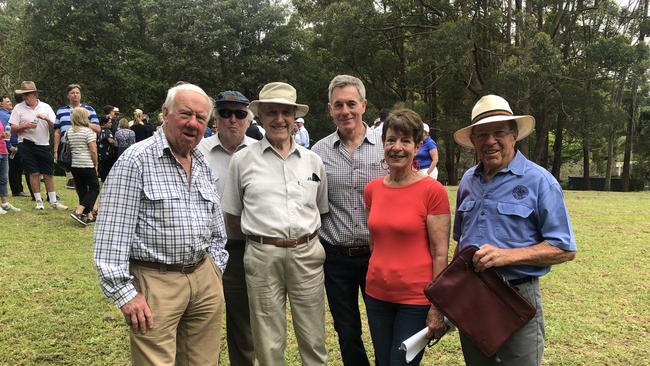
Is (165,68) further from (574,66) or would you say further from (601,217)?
(601,217)

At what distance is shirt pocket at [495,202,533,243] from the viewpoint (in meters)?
2.40

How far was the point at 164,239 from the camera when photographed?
8.05ft

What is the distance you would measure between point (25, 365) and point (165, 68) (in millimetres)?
24427

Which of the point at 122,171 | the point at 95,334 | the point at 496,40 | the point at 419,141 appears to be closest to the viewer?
the point at 122,171

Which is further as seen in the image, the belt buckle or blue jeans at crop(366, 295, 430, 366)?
blue jeans at crop(366, 295, 430, 366)

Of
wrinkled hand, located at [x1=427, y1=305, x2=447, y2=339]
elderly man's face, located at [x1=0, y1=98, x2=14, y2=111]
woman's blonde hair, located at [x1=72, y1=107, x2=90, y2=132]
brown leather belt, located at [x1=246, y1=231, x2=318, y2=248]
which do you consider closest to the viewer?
wrinkled hand, located at [x1=427, y1=305, x2=447, y2=339]

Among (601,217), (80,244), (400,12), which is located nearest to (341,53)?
(400,12)

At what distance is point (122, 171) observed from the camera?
7.85ft

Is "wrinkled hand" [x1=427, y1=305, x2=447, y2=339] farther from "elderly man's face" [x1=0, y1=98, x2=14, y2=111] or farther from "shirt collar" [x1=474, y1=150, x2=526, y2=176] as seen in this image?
"elderly man's face" [x1=0, y1=98, x2=14, y2=111]

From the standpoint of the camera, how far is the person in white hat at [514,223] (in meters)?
2.37

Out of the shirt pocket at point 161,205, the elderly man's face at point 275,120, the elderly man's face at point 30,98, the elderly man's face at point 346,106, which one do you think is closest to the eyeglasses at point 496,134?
the elderly man's face at point 346,106

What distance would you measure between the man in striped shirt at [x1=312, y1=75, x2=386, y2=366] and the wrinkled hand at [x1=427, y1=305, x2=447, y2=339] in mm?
769

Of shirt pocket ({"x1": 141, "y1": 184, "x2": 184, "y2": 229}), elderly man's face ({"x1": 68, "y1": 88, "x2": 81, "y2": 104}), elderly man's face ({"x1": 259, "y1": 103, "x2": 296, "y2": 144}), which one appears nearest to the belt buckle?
shirt pocket ({"x1": 141, "y1": 184, "x2": 184, "y2": 229})

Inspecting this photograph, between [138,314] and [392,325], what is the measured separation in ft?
4.83
